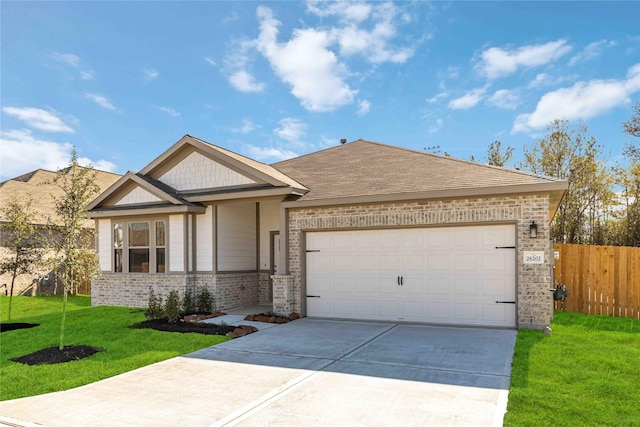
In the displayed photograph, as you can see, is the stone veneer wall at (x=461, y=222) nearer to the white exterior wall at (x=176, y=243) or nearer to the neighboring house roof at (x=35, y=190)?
the white exterior wall at (x=176, y=243)

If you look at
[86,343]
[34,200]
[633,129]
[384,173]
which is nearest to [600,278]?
[384,173]

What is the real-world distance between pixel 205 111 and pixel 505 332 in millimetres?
15023

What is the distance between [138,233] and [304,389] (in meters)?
10.6

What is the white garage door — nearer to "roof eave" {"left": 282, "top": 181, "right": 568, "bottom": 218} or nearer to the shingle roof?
"roof eave" {"left": 282, "top": 181, "right": 568, "bottom": 218}

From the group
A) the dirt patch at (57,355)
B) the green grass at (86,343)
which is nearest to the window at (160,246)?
the green grass at (86,343)

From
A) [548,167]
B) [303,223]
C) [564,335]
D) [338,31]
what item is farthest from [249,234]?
[548,167]

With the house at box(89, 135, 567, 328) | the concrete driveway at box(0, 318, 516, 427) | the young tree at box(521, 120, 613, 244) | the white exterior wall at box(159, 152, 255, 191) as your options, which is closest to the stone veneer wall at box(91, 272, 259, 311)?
the house at box(89, 135, 567, 328)

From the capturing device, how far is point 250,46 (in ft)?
49.8

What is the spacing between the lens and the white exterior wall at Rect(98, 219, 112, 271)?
599 inches

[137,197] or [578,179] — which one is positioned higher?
[578,179]

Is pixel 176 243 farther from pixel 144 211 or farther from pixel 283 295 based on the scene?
pixel 283 295

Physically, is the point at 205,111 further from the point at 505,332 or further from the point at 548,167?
the point at 548,167

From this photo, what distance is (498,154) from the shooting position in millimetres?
29750

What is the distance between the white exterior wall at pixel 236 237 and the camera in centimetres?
1371
